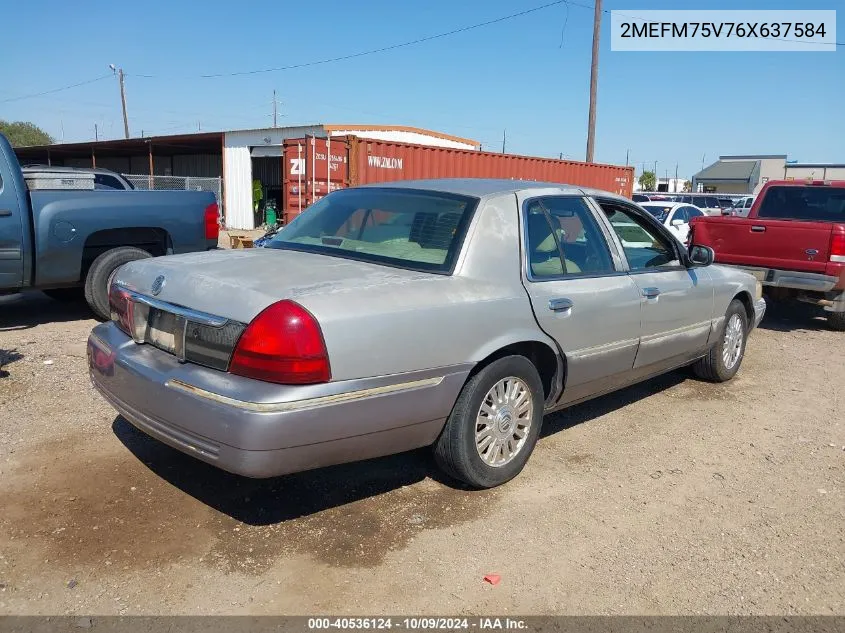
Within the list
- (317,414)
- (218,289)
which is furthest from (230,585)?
(218,289)

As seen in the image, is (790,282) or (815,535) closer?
(815,535)

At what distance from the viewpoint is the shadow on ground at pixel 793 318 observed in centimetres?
896

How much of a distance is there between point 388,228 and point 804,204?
7.81 metres

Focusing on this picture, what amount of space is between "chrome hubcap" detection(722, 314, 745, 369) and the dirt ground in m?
1.01

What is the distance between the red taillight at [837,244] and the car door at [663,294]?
3511mm

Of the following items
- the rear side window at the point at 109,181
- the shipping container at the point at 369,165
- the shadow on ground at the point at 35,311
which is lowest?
the shadow on ground at the point at 35,311

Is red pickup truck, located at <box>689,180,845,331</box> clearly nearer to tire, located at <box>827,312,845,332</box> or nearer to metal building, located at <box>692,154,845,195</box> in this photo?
tire, located at <box>827,312,845,332</box>

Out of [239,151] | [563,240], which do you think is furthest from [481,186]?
[239,151]

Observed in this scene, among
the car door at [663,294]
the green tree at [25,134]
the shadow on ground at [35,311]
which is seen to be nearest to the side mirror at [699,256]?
the car door at [663,294]

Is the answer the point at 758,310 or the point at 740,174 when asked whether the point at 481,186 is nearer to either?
the point at 758,310

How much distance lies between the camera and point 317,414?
284cm

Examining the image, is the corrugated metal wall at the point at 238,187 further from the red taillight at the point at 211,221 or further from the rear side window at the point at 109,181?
the red taillight at the point at 211,221

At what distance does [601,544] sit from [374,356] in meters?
1.38

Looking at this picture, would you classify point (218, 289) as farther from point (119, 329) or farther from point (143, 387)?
point (119, 329)
